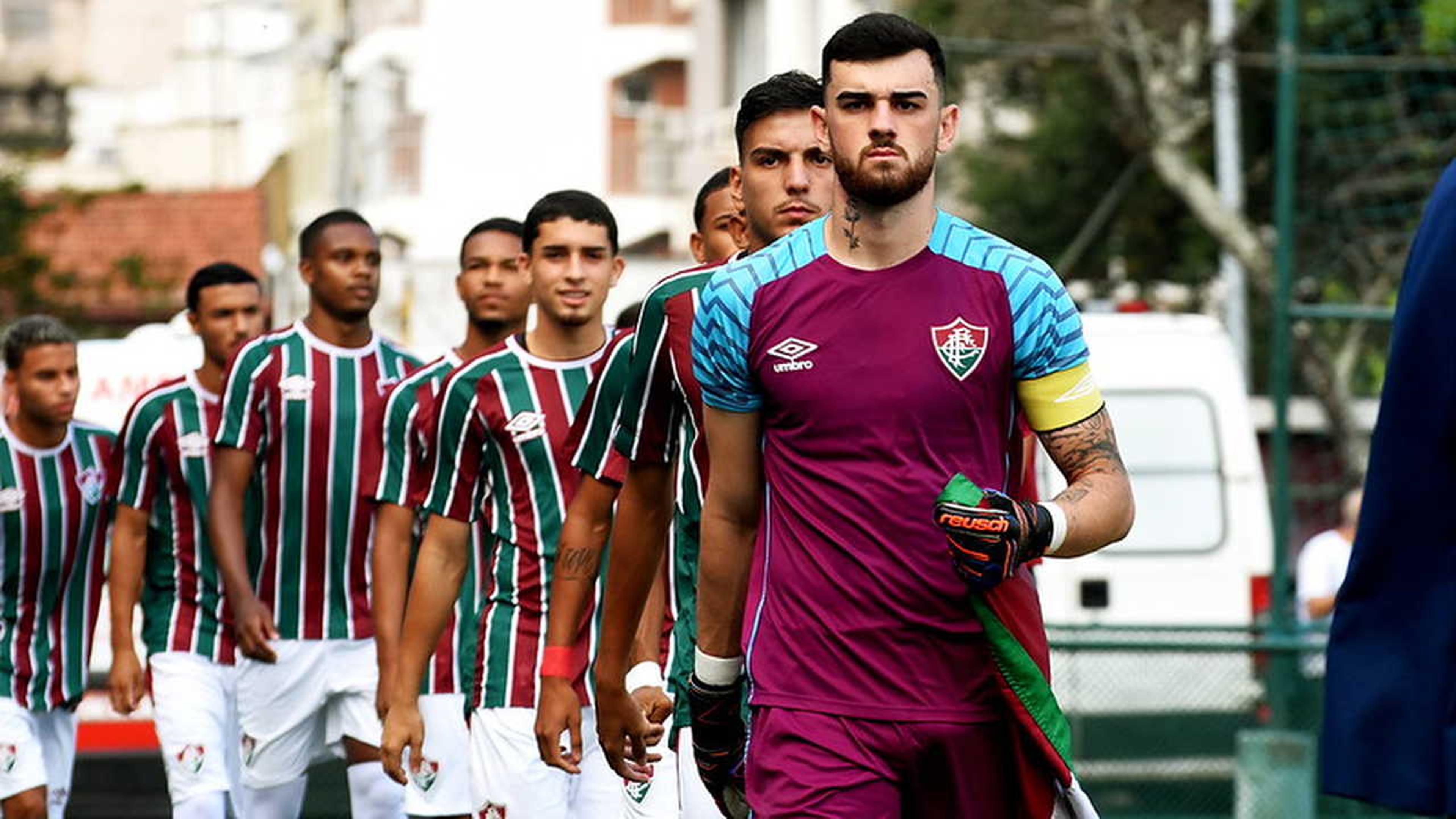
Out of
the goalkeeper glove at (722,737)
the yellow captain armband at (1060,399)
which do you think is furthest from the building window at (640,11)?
the yellow captain armband at (1060,399)

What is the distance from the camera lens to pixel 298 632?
10.5 m

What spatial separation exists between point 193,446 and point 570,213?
272cm

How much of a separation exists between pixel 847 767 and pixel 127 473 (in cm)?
594

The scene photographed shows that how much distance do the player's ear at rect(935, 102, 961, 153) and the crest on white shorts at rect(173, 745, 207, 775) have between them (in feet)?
18.4

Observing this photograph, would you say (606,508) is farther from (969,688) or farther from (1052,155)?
(1052,155)

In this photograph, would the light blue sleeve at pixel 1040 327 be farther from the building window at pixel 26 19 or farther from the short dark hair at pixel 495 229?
the building window at pixel 26 19

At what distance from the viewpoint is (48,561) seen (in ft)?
35.6

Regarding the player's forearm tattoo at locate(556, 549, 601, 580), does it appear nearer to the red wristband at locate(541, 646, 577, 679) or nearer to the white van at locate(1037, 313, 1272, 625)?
the red wristband at locate(541, 646, 577, 679)

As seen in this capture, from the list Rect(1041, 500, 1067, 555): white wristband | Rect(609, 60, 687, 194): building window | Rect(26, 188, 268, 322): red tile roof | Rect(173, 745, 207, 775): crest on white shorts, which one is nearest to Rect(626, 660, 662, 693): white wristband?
Rect(1041, 500, 1067, 555): white wristband

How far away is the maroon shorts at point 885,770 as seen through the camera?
5.50 m

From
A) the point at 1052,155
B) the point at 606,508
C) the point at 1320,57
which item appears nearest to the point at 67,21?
the point at 1052,155

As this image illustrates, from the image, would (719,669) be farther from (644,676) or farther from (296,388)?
(296,388)

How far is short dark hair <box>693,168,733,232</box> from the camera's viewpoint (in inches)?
318

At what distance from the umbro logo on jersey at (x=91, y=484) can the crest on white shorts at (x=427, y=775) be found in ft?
7.23
